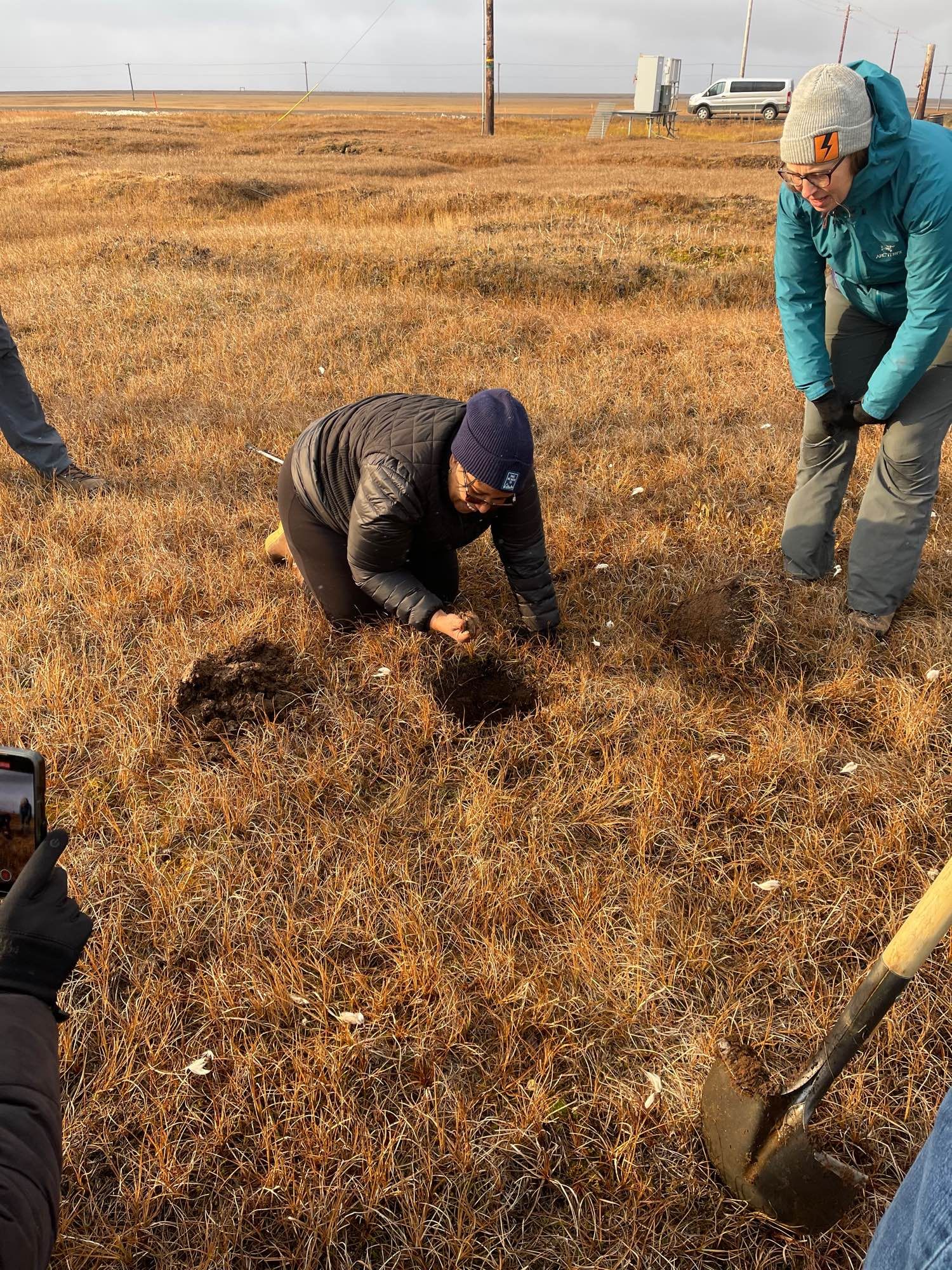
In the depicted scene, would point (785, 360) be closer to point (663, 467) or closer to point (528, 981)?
point (663, 467)

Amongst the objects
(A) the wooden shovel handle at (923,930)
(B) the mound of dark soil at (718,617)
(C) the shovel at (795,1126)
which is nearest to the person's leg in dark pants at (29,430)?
(B) the mound of dark soil at (718,617)

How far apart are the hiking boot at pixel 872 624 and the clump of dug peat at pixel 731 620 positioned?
321 millimetres

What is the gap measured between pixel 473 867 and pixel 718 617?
169cm

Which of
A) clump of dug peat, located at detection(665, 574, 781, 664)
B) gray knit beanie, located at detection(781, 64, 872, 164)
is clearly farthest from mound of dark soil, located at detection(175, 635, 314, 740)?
gray knit beanie, located at detection(781, 64, 872, 164)

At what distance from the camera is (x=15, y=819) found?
1.43 metres

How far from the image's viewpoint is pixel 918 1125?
1.90m

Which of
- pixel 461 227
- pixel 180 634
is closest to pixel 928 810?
pixel 180 634

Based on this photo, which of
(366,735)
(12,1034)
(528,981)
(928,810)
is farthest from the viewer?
(366,735)

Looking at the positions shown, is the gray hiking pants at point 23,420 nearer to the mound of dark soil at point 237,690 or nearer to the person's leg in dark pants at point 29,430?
the person's leg in dark pants at point 29,430

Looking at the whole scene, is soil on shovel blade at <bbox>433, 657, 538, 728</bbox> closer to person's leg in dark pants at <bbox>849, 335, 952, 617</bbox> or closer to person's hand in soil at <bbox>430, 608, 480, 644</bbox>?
person's hand in soil at <bbox>430, 608, 480, 644</bbox>

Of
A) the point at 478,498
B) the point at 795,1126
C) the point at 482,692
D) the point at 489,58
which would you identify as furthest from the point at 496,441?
the point at 489,58

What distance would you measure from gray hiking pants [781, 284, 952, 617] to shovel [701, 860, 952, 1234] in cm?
224

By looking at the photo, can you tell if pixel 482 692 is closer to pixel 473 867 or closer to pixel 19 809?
pixel 473 867

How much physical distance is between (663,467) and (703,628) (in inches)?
67.1
